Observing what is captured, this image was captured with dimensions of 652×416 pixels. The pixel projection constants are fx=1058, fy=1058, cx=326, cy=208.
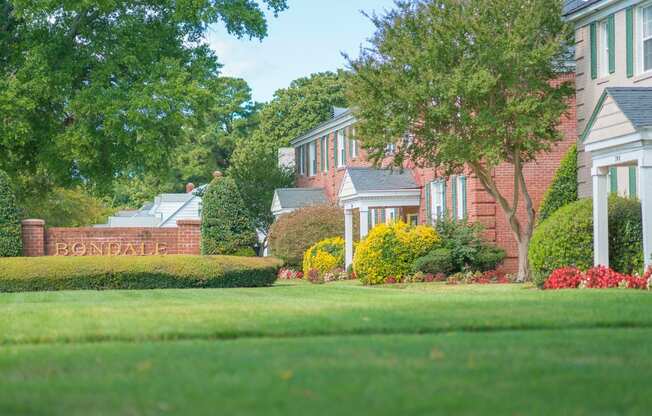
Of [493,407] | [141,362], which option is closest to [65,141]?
[141,362]

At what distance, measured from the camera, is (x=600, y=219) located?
22188 millimetres

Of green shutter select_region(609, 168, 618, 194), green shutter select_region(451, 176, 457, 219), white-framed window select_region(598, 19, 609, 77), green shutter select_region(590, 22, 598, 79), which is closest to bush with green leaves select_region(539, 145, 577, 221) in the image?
green shutter select_region(609, 168, 618, 194)

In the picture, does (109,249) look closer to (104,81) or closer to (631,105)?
(104,81)

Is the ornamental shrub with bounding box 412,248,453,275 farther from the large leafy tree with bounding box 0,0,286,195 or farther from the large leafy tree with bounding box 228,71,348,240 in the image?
the large leafy tree with bounding box 228,71,348,240

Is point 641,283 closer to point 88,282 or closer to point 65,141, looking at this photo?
point 88,282

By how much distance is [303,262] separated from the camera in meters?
41.0

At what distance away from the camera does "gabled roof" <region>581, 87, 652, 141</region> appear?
20438 millimetres

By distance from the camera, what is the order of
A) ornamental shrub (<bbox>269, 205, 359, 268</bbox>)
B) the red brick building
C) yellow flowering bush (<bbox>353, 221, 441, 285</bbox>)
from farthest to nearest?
1. ornamental shrub (<bbox>269, 205, 359, 268</bbox>)
2. the red brick building
3. yellow flowering bush (<bbox>353, 221, 441, 285</bbox>)

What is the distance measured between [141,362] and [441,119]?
19.8 meters

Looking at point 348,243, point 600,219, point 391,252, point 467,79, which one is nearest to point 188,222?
point 391,252

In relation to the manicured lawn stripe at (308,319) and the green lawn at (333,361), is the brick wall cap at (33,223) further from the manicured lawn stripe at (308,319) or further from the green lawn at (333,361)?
the green lawn at (333,361)

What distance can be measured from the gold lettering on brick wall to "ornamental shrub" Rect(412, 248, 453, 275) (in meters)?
7.51

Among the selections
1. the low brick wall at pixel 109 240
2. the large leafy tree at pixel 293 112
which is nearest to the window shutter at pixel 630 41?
the low brick wall at pixel 109 240

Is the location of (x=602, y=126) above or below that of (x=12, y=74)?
below
